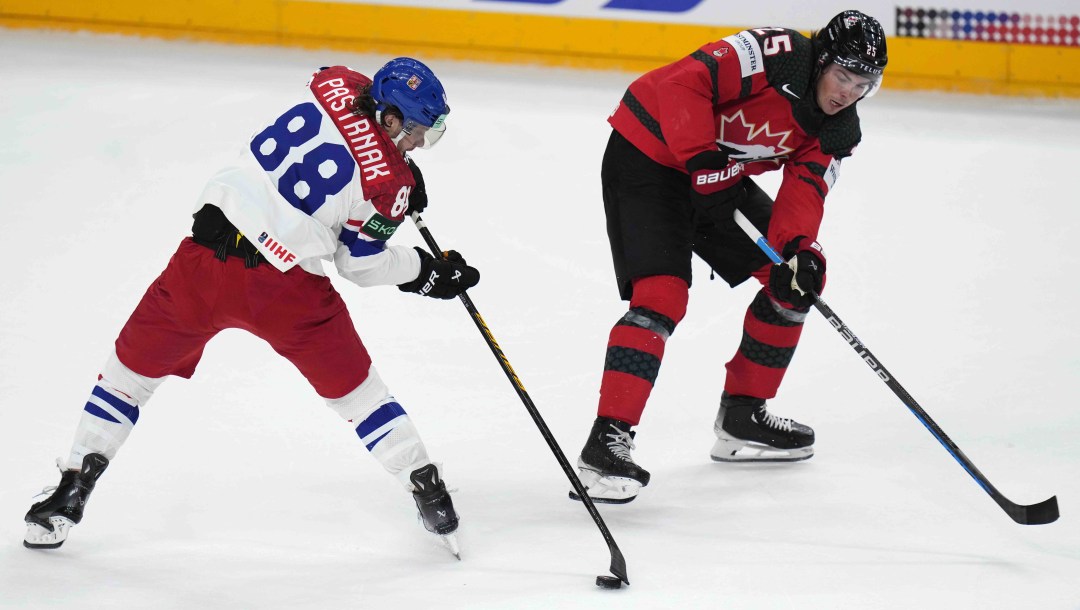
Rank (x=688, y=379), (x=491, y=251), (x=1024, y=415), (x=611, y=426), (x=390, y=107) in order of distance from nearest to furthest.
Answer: (x=390, y=107)
(x=611, y=426)
(x=1024, y=415)
(x=688, y=379)
(x=491, y=251)

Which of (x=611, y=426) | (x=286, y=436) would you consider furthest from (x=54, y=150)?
(x=611, y=426)

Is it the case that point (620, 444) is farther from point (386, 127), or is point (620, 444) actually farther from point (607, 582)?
point (386, 127)

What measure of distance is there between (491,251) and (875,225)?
1.56m

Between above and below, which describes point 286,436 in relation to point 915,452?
above

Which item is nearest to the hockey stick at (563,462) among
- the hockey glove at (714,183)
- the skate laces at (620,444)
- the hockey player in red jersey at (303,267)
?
the skate laces at (620,444)

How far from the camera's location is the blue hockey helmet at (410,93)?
265cm

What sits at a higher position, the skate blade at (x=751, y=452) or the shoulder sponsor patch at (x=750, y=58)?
the shoulder sponsor patch at (x=750, y=58)

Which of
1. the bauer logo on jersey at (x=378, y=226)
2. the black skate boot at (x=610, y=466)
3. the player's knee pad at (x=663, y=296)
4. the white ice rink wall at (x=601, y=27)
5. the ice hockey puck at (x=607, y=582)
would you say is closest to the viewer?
the ice hockey puck at (x=607, y=582)

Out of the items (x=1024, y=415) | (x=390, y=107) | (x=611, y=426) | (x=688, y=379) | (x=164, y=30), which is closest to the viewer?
(x=390, y=107)

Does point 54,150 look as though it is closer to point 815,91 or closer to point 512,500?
point 512,500

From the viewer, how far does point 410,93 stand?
2.65 metres

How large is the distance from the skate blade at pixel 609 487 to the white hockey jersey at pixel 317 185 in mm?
778

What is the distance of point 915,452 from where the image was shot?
11.3ft

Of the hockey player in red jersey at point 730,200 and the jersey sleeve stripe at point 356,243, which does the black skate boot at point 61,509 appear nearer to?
the jersey sleeve stripe at point 356,243
